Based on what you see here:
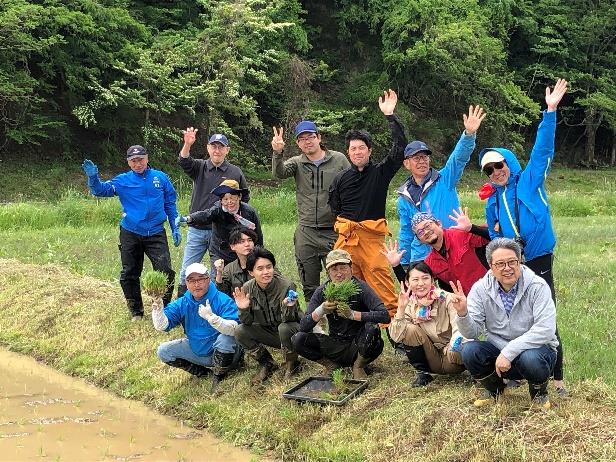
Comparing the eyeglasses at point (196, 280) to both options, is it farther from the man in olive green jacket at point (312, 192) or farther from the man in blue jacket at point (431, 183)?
the man in blue jacket at point (431, 183)

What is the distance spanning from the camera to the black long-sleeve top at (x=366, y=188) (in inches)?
249

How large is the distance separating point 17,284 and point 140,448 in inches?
204

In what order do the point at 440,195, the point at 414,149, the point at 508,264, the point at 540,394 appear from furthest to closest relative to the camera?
the point at 440,195 → the point at 414,149 → the point at 540,394 → the point at 508,264

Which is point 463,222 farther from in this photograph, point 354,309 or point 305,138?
point 305,138

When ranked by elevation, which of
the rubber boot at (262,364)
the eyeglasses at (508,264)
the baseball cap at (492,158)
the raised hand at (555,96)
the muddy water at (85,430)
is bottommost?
the muddy water at (85,430)

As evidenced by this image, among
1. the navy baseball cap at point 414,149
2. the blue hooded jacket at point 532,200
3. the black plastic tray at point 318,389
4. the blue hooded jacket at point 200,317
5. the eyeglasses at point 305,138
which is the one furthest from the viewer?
the eyeglasses at point 305,138

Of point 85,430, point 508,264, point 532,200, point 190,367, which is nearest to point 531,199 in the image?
point 532,200

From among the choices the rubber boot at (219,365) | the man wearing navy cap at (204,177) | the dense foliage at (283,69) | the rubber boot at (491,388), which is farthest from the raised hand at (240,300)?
the dense foliage at (283,69)

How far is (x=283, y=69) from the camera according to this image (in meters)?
28.9

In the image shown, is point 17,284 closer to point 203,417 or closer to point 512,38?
point 203,417

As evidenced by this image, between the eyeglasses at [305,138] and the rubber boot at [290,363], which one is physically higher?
the eyeglasses at [305,138]

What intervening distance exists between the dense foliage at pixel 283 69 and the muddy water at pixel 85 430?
57.5 feet

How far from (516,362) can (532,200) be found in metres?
1.28

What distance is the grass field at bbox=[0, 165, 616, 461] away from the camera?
15.3 feet
